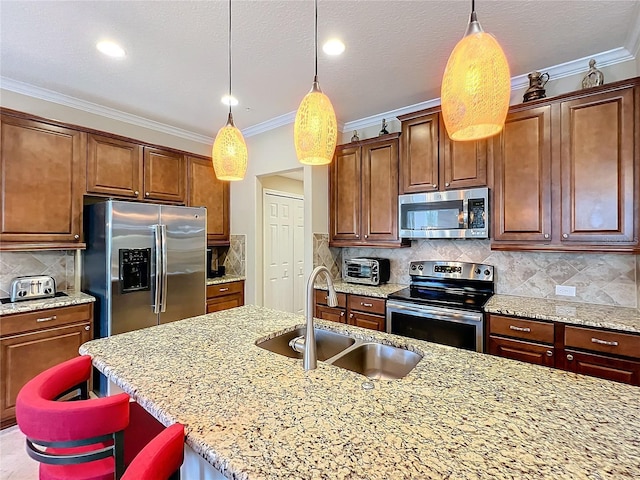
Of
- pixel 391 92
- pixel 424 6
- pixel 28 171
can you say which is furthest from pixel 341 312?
pixel 28 171

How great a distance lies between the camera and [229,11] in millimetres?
1815

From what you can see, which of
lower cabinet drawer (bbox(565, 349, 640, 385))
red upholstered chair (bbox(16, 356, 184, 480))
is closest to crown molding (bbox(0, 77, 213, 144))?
red upholstered chair (bbox(16, 356, 184, 480))

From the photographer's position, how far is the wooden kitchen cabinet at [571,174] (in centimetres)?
204

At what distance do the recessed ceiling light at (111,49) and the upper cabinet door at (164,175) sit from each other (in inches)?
46.8

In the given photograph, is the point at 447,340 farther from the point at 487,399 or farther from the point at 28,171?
the point at 28,171

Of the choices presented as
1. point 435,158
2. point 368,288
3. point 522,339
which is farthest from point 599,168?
point 368,288

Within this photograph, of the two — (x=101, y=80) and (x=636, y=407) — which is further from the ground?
(x=101, y=80)

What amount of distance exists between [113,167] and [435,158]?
3.10m

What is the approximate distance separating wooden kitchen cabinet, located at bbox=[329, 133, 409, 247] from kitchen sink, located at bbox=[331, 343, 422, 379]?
172 cm

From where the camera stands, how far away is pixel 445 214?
2.79m

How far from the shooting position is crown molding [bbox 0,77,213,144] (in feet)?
8.76

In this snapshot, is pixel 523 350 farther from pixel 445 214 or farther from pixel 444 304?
pixel 445 214

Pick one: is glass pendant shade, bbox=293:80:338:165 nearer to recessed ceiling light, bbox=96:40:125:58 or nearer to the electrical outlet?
recessed ceiling light, bbox=96:40:125:58

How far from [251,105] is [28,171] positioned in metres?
1.97
